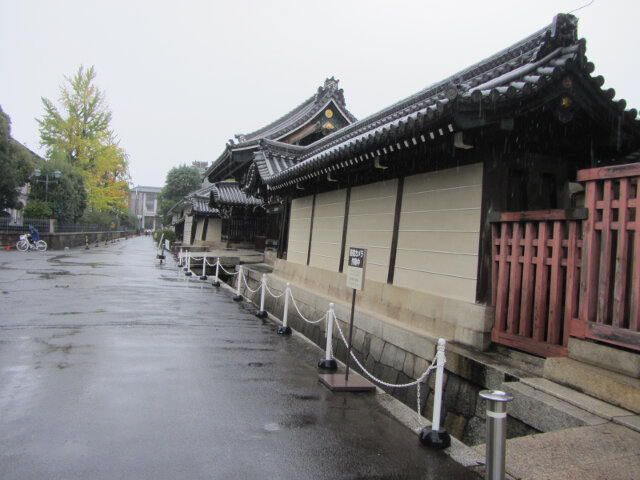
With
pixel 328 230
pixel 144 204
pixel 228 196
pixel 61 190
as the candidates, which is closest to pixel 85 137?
pixel 61 190

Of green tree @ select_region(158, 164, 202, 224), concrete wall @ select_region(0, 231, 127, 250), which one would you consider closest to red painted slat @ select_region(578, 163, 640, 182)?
concrete wall @ select_region(0, 231, 127, 250)

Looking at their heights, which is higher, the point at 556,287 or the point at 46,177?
the point at 46,177

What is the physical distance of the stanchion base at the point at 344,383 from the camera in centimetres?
609

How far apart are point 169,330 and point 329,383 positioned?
466 centimetres

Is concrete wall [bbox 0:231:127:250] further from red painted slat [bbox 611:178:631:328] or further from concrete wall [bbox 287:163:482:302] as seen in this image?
red painted slat [bbox 611:178:631:328]

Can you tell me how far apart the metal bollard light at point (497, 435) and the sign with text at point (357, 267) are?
2954 mm

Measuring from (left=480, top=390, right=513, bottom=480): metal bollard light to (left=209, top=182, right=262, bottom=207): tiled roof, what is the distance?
858 inches

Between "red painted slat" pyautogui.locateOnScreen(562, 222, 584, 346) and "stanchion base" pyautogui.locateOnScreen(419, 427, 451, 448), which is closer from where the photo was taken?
"stanchion base" pyautogui.locateOnScreen(419, 427, 451, 448)

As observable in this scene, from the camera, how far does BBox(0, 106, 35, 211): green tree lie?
26.9 meters

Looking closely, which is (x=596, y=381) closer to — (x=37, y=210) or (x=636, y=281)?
(x=636, y=281)

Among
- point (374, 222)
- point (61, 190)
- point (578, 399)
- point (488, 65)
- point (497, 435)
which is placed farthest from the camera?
point (61, 190)

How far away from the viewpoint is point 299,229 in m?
13.5

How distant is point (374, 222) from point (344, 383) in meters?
3.89

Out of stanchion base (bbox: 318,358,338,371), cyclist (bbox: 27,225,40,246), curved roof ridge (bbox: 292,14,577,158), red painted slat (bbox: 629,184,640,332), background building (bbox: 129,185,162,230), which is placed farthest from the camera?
background building (bbox: 129,185,162,230)
